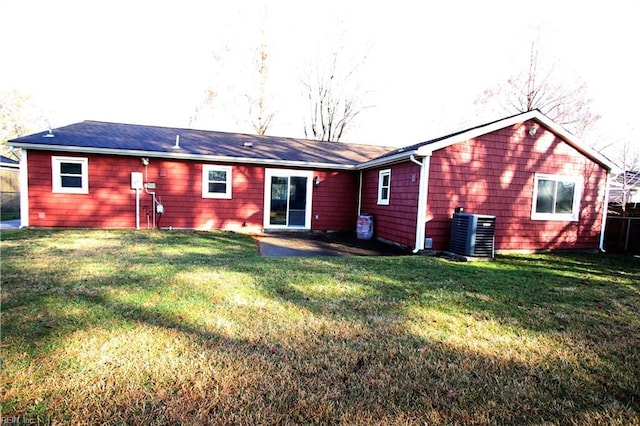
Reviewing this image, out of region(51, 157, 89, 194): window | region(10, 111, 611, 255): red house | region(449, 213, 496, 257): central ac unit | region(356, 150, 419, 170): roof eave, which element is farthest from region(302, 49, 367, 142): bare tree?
region(449, 213, 496, 257): central ac unit

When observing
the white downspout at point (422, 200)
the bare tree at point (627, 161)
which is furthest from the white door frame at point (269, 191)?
the bare tree at point (627, 161)

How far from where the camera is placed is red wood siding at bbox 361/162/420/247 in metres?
8.85

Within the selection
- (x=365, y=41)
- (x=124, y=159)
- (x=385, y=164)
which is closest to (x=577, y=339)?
(x=385, y=164)

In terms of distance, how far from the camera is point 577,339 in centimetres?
340

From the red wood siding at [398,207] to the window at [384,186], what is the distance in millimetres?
145

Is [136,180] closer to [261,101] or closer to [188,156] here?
[188,156]

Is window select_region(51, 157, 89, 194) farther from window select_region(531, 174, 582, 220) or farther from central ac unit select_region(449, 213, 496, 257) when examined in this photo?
window select_region(531, 174, 582, 220)

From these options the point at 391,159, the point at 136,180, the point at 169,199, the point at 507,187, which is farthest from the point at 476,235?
the point at 136,180

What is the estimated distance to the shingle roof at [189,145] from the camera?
34.2ft

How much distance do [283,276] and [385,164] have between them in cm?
616

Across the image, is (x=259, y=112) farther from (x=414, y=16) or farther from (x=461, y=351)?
(x=461, y=351)

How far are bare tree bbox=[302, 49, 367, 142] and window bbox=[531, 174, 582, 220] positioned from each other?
16472 millimetres

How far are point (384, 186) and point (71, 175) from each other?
9.98 metres

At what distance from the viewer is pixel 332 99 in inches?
961
